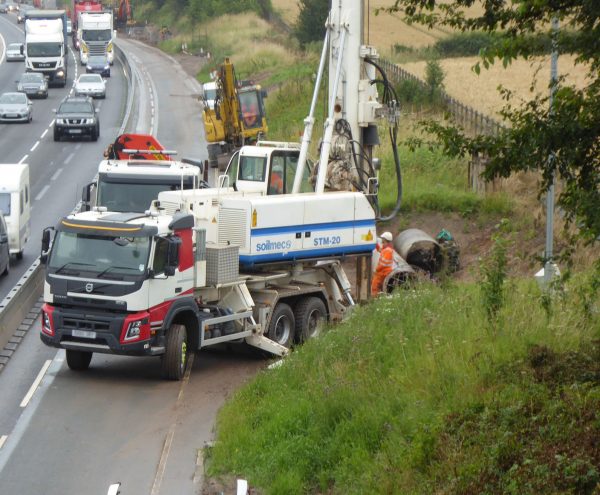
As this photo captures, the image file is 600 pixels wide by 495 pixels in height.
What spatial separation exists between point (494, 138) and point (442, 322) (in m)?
4.90

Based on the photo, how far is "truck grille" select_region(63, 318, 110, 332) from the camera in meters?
18.3

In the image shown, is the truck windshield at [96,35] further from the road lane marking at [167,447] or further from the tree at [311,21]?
the road lane marking at [167,447]

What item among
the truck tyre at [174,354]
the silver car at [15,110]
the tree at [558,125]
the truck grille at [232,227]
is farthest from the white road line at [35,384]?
the silver car at [15,110]

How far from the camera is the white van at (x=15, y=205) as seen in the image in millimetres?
27500

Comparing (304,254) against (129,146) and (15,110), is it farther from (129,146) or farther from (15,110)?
(15,110)

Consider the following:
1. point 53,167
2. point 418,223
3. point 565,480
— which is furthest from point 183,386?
point 53,167

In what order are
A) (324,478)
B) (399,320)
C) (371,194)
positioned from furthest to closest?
(371,194) → (399,320) → (324,478)

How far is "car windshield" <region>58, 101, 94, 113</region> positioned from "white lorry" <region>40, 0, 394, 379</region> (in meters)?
28.4

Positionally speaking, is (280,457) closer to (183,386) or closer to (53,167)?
(183,386)

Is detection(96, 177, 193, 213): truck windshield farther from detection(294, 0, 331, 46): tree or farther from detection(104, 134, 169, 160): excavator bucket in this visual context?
detection(294, 0, 331, 46): tree

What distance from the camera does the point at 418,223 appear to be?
3102 centimetres

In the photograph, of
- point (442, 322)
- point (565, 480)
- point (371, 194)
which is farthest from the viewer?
point (371, 194)

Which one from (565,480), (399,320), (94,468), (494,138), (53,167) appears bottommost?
(53,167)

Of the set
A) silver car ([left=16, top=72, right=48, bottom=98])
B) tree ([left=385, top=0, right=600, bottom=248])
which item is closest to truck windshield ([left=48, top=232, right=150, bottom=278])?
tree ([left=385, top=0, right=600, bottom=248])
